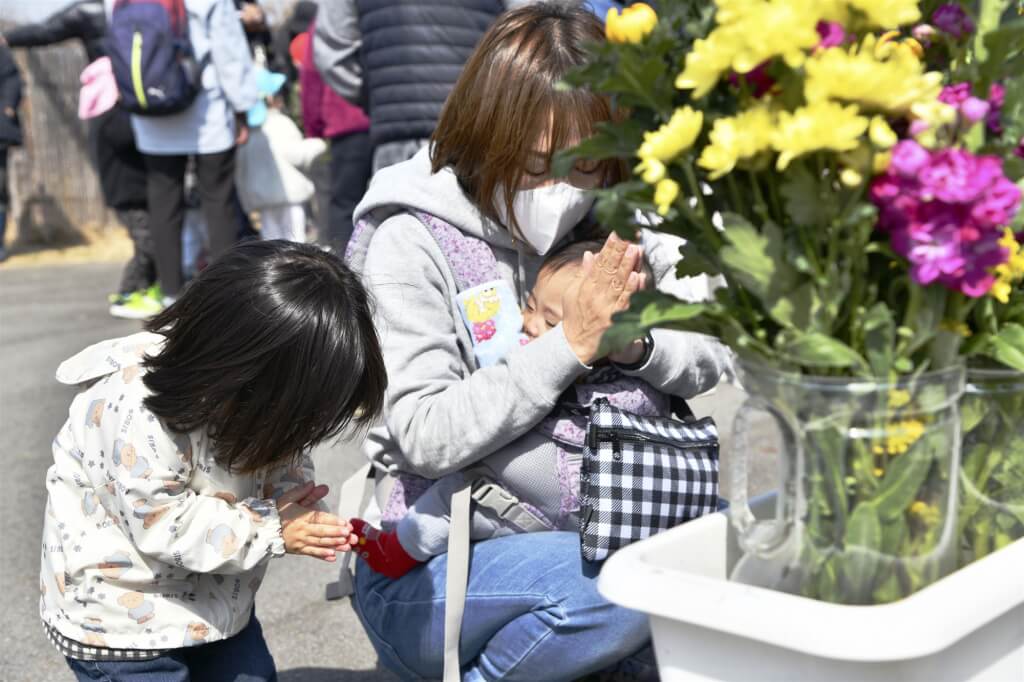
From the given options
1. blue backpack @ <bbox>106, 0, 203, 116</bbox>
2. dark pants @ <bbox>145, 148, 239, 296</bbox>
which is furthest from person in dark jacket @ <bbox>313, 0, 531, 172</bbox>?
dark pants @ <bbox>145, 148, 239, 296</bbox>

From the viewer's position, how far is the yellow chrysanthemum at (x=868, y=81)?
3.18ft

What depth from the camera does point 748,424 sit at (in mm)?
1168

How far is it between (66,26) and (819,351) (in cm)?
617

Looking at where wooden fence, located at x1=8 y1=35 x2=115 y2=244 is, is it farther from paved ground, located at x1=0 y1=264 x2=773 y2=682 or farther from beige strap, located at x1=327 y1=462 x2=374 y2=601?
beige strap, located at x1=327 y1=462 x2=374 y2=601

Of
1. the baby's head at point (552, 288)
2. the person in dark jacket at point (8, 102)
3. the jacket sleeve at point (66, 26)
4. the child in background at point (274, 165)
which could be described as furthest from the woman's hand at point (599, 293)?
the person in dark jacket at point (8, 102)

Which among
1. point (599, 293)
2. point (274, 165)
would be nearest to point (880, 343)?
point (599, 293)

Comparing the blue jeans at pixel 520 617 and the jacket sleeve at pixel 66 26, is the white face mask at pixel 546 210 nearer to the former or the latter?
the blue jeans at pixel 520 617

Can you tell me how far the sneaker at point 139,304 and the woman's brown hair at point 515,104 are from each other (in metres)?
4.57

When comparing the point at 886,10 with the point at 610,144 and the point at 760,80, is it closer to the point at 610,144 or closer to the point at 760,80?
the point at 760,80

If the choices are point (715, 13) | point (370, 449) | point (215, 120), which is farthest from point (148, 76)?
point (715, 13)

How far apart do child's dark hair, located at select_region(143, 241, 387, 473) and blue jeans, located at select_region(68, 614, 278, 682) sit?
1.19 feet

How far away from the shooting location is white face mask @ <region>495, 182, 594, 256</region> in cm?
193

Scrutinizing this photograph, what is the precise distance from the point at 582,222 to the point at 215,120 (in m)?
3.65

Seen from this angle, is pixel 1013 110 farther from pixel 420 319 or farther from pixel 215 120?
pixel 215 120
